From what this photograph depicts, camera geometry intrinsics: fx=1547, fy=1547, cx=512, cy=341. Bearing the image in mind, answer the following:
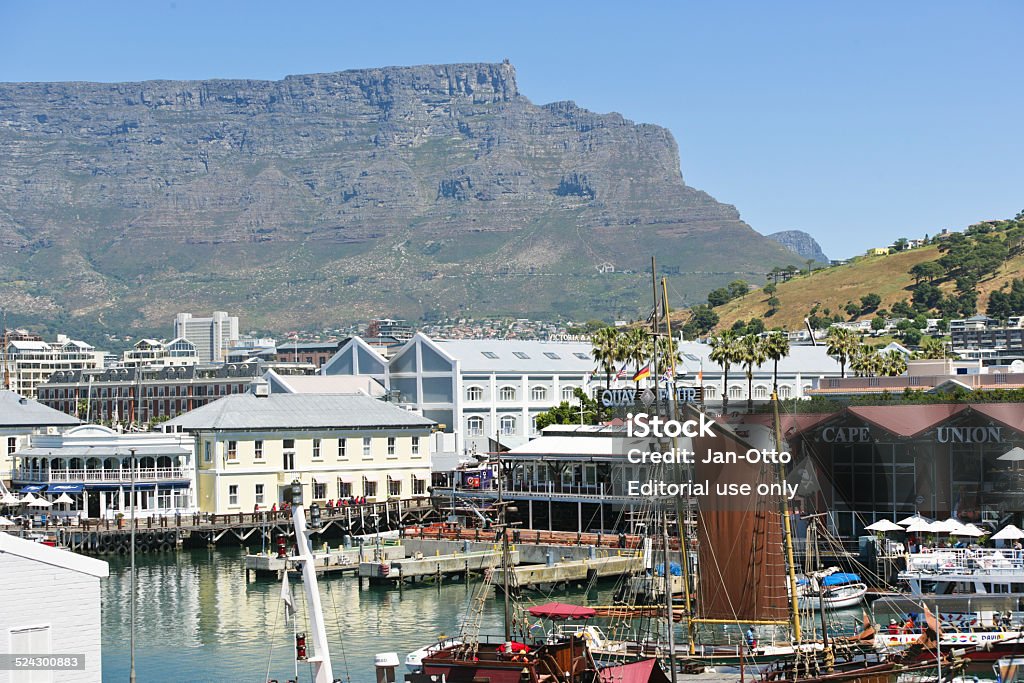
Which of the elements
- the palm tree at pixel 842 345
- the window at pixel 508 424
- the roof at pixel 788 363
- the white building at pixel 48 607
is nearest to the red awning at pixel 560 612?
the white building at pixel 48 607

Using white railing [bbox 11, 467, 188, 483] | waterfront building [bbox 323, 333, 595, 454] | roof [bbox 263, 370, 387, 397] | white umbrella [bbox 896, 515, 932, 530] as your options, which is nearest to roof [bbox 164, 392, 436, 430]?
white railing [bbox 11, 467, 188, 483]

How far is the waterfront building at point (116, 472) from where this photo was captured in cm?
9356

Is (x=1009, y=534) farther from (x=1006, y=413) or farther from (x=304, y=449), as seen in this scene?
(x=304, y=449)

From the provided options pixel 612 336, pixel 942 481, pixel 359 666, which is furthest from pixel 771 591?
pixel 612 336

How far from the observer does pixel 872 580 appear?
2579 inches

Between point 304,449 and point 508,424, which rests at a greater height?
point 508,424

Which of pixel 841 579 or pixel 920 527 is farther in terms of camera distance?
pixel 920 527

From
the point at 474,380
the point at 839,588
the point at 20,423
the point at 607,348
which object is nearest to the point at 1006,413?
the point at 839,588

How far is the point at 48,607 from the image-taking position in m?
26.5

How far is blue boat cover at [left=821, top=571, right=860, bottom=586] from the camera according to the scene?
62.9 metres

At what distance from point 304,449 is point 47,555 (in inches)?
2839

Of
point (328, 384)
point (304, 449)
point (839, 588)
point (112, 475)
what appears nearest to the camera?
point (839, 588)

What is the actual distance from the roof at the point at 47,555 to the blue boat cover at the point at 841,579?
4127cm

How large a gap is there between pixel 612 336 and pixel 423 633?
62.5m
